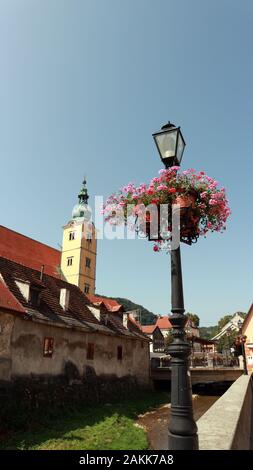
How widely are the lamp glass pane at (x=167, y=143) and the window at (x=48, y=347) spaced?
54.4 feet

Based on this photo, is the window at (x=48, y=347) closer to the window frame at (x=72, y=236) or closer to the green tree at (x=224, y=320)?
the window frame at (x=72, y=236)

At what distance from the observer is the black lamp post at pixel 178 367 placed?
3729 mm

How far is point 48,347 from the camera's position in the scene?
19453 millimetres

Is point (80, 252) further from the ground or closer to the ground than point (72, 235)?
closer to the ground

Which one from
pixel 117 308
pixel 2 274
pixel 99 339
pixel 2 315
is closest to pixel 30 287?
pixel 2 274

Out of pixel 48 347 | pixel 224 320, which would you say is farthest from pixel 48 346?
pixel 224 320

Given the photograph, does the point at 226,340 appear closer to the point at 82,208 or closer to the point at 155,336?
the point at 155,336

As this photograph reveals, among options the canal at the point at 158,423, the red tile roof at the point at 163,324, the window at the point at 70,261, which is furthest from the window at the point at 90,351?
the red tile roof at the point at 163,324

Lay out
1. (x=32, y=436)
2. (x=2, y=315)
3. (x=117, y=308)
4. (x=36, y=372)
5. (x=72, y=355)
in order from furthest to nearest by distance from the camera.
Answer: (x=117, y=308) → (x=72, y=355) → (x=36, y=372) → (x=2, y=315) → (x=32, y=436)

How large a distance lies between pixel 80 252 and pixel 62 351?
31.5 m

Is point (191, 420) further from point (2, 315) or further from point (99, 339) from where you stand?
point (99, 339)

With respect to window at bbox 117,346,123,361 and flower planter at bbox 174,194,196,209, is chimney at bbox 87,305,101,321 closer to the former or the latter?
window at bbox 117,346,123,361
